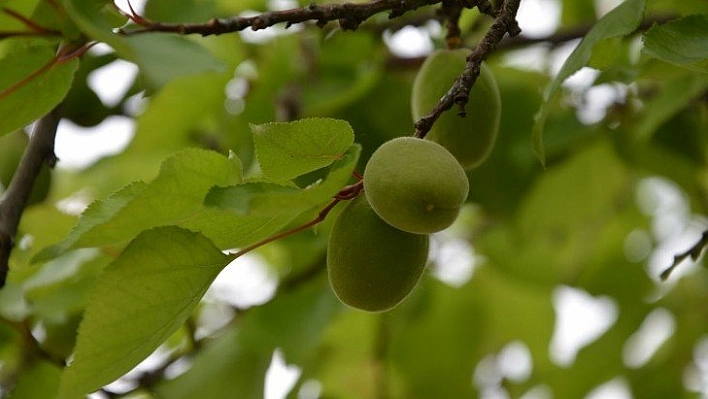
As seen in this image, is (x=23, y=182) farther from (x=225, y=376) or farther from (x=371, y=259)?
(x=225, y=376)

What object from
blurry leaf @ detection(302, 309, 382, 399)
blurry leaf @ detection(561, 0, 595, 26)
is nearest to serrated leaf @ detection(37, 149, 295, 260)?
blurry leaf @ detection(302, 309, 382, 399)

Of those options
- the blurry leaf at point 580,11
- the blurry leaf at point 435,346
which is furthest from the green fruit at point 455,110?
the blurry leaf at point 580,11

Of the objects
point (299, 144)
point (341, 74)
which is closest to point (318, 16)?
point (299, 144)

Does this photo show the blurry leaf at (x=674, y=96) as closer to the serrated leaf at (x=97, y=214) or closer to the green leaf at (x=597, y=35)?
the green leaf at (x=597, y=35)

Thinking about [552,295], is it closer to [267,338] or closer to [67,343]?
[267,338]

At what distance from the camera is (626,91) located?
180cm

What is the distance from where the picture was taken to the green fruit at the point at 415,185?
2.61ft

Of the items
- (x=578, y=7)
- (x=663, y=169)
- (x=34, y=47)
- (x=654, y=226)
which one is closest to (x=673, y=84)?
(x=663, y=169)

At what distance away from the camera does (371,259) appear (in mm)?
859

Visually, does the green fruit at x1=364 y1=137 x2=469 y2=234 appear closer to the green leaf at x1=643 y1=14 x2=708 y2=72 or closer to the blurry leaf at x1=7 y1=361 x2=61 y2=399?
the green leaf at x1=643 y1=14 x2=708 y2=72

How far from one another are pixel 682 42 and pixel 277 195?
42cm

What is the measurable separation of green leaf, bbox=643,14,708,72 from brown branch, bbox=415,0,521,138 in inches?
5.0

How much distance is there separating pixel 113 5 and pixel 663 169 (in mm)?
1091

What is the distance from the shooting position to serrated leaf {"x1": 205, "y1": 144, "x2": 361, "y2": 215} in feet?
2.49
